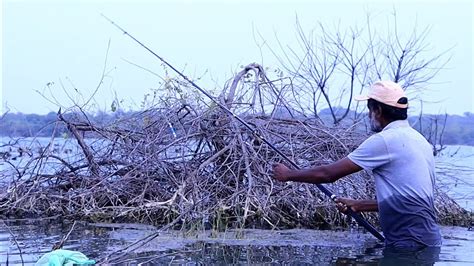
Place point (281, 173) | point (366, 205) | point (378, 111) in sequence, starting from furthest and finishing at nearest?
point (366, 205), point (281, 173), point (378, 111)

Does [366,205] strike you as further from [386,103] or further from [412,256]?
[386,103]

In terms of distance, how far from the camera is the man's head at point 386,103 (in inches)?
240

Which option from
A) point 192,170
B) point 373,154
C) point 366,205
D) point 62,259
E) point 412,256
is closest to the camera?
point 62,259

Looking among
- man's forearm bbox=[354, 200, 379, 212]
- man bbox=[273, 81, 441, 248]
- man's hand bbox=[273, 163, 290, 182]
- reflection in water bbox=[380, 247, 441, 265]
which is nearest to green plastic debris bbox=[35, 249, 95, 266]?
man's hand bbox=[273, 163, 290, 182]

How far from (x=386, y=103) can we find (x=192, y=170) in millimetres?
4344

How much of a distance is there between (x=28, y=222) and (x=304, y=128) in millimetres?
3719

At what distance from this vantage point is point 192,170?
10.0 m

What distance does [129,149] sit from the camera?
10.5 metres

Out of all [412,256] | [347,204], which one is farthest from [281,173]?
[412,256]

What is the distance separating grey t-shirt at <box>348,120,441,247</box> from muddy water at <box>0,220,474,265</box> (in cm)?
28

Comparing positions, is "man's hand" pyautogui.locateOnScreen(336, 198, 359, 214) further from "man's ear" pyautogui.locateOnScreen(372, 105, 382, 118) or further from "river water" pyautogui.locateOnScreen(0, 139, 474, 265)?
"man's ear" pyautogui.locateOnScreen(372, 105, 382, 118)

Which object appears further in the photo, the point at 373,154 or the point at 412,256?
the point at 412,256

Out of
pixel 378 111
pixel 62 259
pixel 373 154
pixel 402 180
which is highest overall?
pixel 378 111

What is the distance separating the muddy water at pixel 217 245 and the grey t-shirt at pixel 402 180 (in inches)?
11.1
